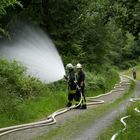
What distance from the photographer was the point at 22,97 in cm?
1766

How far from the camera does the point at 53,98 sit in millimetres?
19531

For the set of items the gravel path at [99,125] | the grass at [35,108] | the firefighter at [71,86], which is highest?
the firefighter at [71,86]

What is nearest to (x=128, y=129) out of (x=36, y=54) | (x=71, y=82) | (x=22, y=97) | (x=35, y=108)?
(x=35, y=108)

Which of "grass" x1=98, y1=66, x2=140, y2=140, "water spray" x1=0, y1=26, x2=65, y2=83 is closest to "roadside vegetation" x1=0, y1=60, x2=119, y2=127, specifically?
"water spray" x1=0, y1=26, x2=65, y2=83

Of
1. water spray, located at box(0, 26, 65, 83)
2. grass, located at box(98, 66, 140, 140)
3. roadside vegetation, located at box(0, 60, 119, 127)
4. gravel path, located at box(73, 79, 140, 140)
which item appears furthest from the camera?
water spray, located at box(0, 26, 65, 83)

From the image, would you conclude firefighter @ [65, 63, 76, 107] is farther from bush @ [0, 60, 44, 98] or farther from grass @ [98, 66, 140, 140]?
grass @ [98, 66, 140, 140]

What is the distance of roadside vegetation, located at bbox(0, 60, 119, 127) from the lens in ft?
49.7

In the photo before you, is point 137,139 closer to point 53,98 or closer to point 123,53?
point 53,98

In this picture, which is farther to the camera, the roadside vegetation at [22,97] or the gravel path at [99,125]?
the roadside vegetation at [22,97]

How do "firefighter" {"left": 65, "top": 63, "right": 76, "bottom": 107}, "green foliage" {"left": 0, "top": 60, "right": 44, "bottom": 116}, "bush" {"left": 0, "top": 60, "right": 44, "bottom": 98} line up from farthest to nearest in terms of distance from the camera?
1. "firefighter" {"left": 65, "top": 63, "right": 76, "bottom": 107}
2. "bush" {"left": 0, "top": 60, "right": 44, "bottom": 98}
3. "green foliage" {"left": 0, "top": 60, "right": 44, "bottom": 116}

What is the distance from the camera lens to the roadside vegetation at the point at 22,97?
15159 millimetres

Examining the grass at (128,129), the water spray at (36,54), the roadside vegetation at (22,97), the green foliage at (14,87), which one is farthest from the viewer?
the water spray at (36,54)

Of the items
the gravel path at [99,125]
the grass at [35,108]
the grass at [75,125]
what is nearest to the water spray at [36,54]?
the grass at [35,108]

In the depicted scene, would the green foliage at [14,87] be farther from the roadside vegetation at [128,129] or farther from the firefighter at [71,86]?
the roadside vegetation at [128,129]
